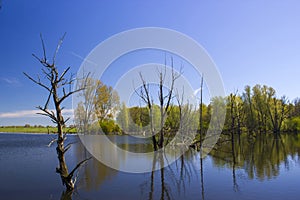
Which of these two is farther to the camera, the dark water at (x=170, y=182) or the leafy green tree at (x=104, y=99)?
the leafy green tree at (x=104, y=99)

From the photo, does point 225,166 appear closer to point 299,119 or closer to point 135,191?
point 135,191

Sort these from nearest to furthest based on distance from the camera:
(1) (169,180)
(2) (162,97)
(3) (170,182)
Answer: (3) (170,182) < (1) (169,180) < (2) (162,97)

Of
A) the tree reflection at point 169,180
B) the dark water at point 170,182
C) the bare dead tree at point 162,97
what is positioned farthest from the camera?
the bare dead tree at point 162,97

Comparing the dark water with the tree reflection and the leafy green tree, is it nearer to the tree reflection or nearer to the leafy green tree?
the tree reflection

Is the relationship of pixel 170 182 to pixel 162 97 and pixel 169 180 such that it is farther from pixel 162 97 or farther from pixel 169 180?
pixel 162 97

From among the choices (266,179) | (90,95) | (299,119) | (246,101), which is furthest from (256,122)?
(266,179)

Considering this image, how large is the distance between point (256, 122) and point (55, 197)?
45.8m

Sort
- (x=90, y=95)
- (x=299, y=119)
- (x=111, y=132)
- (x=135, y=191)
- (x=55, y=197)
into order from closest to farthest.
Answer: (x=55, y=197)
(x=135, y=191)
(x=90, y=95)
(x=299, y=119)
(x=111, y=132)

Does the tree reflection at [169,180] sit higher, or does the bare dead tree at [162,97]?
the bare dead tree at [162,97]

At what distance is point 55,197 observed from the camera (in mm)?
7625

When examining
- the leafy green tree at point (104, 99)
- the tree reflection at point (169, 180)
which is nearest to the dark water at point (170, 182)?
the tree reflection at point (169, 180)

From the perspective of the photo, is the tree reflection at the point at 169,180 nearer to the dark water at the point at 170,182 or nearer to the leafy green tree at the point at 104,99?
the dark water at the point at 170,182

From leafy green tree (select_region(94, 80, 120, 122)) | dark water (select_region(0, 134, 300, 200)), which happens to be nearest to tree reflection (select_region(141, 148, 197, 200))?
dark water (select_region(0, 134, 300, 200))

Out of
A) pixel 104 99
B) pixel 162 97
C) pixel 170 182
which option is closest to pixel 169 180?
pixel 170 182
